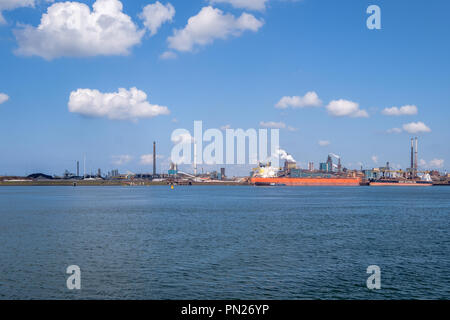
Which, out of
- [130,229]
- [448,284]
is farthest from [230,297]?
[130,229]

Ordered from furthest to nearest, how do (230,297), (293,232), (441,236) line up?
(293,232), (441,236), (230,297)

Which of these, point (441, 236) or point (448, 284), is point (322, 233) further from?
point (448, 284)
